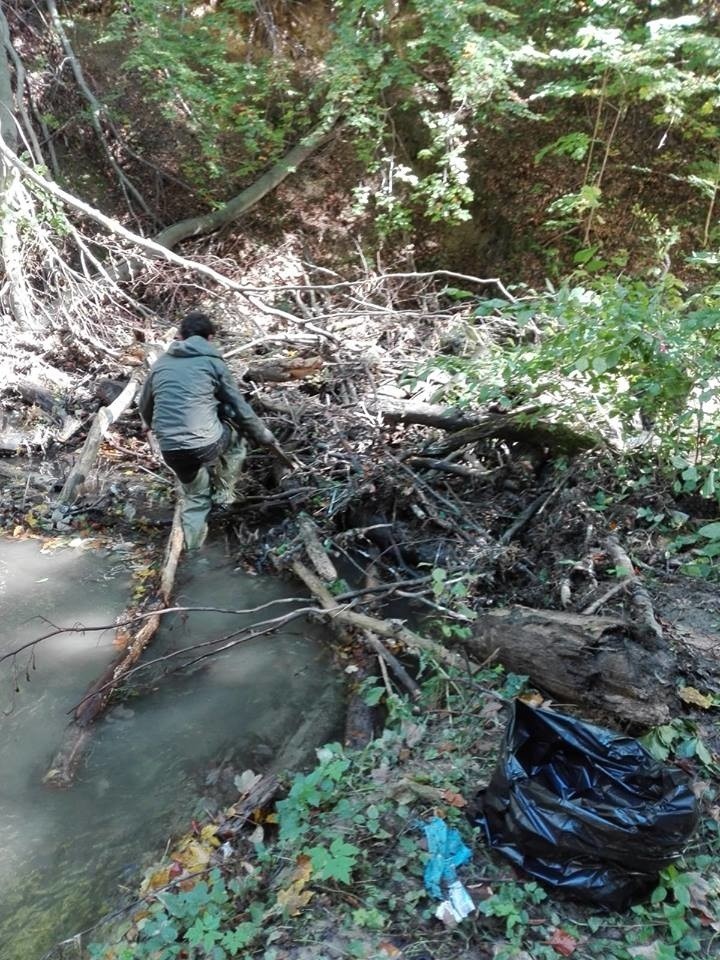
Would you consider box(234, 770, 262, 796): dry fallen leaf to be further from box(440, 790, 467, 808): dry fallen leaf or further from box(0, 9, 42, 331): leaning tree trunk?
box(0, 9, 42, 331): leaning tree trunk

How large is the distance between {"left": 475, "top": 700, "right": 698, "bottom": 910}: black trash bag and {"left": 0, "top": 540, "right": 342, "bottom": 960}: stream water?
134cm

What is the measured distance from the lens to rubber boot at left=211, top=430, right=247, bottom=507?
521 centimetres

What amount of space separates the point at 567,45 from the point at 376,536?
629 cm

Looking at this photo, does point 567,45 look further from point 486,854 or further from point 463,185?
point 486,854

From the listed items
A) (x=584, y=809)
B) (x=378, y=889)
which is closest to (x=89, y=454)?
(x=378, y=889)

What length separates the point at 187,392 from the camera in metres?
4.60

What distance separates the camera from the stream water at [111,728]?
105 inches

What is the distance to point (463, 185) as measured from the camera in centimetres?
797

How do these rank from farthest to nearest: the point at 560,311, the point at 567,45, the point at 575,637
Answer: the point at 567,45 → the point at 560,311 → the point at 575,637

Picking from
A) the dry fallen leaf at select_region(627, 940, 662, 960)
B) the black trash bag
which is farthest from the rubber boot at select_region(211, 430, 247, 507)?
the dry fallen leaf at select_region(627, 940, 662, 960)

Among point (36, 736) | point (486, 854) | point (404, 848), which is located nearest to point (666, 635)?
point (486, 854)

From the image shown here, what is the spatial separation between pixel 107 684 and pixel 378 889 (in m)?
1.91

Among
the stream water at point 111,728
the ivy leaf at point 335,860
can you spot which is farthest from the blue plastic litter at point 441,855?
the stream water at point 111,728

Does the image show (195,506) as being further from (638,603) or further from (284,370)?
(638,603)
